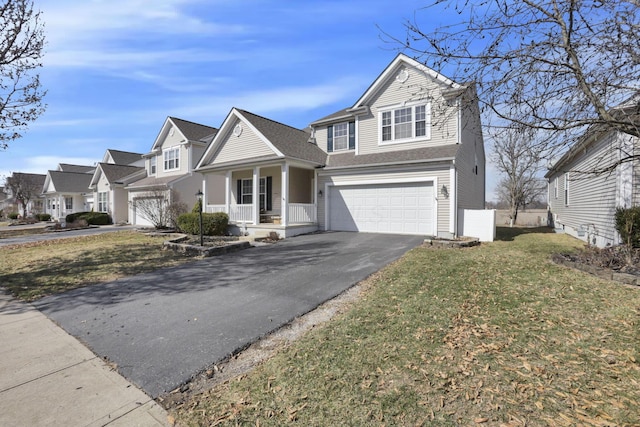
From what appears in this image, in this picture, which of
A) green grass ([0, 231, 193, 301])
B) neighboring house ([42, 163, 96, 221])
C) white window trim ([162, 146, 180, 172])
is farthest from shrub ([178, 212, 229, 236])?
neighboring house ([42, 163, 96, 221])

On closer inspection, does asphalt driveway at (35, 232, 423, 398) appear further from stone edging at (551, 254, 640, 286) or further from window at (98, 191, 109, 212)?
window at (98, 191, 109, 212)

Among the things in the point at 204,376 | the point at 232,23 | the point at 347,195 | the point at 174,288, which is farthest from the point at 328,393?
the point at 347,195

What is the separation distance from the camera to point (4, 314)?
5074 mm

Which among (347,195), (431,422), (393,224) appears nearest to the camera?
(431,422)

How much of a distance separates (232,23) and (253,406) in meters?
7.64

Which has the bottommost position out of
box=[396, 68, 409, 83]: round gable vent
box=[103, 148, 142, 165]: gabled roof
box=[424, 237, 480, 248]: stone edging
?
box=[424, 237, 480, 248]: stone edging

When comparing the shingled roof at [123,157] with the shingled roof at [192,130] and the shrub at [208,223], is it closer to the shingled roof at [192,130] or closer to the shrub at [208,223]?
the shingled roof at [192,130]

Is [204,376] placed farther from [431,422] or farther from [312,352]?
[431,422]

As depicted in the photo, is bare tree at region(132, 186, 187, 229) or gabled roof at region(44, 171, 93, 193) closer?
bare tree at region(132, 186, 187, 229)

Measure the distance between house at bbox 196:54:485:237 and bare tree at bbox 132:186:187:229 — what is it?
2.21 m

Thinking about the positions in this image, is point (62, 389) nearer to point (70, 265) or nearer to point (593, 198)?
point (70, 265)

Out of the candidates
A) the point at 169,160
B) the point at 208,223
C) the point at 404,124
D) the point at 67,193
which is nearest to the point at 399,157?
the point at 404,124

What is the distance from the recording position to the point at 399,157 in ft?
43.1

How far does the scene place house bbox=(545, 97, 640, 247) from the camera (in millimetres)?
5559
